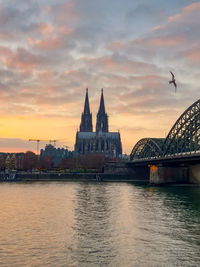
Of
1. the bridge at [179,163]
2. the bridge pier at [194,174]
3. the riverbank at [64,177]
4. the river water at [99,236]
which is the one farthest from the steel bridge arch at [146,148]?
the river water at [99,236]

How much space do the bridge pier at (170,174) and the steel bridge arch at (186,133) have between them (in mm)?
4950

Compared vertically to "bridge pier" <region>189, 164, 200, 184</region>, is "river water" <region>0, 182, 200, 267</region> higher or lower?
lower

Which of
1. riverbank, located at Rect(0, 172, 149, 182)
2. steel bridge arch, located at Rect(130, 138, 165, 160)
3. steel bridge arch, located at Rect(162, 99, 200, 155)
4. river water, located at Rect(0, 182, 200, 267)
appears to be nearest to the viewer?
river water, located at Rect(0, 182, 200, 267)

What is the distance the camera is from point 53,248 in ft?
78.9

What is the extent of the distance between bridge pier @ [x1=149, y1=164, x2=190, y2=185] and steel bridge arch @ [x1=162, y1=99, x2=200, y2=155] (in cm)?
495

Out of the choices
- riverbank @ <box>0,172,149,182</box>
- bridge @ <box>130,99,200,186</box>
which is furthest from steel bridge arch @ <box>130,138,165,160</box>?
bridge @ <box>130,99,200,186</box>

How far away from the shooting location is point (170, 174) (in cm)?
10206

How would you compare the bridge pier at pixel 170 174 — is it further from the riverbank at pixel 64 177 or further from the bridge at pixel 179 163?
the riverbank at pixel 64 177

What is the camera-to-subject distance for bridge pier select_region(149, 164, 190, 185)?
100062mm

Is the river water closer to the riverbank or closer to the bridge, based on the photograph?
the bridge

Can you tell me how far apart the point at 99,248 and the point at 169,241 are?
555cm

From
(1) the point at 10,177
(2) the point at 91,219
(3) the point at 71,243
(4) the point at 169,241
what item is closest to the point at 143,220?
(2) the point at 91,219

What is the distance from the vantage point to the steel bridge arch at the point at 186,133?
89.4m

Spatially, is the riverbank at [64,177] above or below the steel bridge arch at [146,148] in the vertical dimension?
below
